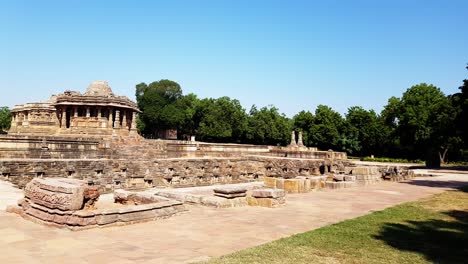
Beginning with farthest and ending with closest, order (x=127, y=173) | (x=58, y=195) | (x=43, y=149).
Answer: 1. (x=43, y=149)
2. (x=127, y=173)
3. (x=58, y=195)

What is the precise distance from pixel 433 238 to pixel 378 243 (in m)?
1.53

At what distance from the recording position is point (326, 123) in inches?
2414

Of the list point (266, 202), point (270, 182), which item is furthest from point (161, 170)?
point (266, 202)

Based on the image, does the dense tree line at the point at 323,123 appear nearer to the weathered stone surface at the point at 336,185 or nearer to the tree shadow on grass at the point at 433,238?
the weathered stone surface at the point at 336,185

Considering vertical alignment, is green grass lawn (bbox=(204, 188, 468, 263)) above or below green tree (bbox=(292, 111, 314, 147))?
below

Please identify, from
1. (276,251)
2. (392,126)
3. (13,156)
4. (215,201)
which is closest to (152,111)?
(392,126)

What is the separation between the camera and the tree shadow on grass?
20.6 ft

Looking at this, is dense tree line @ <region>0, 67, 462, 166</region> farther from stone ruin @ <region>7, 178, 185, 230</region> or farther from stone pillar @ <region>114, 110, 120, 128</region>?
stone ruin @ <region>7, 178, 185, 230</region>

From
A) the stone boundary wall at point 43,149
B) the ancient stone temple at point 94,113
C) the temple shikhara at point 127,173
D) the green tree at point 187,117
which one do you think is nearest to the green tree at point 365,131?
the temple shikhara at point 127,173

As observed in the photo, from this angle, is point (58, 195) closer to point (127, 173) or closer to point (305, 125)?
point (127, 173)

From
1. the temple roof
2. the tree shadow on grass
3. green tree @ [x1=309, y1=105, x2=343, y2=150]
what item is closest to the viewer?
the tree shadow on grass

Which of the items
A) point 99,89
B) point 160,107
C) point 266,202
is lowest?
point 266,202

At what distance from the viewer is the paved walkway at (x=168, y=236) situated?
569cm

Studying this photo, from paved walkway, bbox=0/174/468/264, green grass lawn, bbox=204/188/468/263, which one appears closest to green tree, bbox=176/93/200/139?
paved walkway, bbox=0/174/468/264
